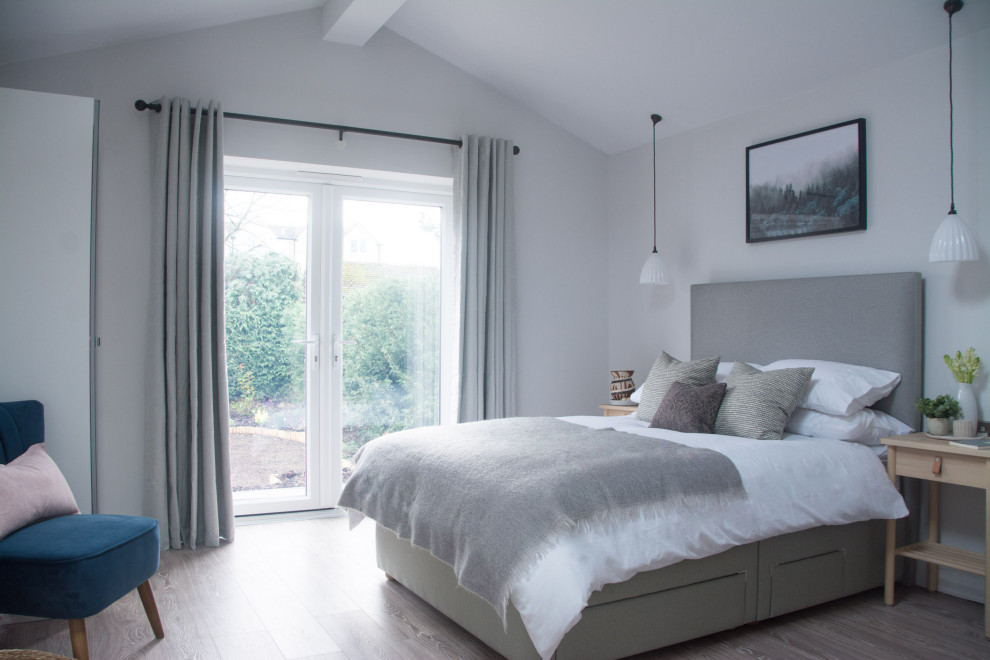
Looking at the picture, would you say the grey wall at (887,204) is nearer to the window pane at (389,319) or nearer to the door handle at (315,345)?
the window pane at (389,319)

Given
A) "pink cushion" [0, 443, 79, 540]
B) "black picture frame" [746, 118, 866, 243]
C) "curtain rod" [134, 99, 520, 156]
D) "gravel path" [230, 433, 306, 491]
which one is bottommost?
"gravel path" [230, 433, 306, 491]

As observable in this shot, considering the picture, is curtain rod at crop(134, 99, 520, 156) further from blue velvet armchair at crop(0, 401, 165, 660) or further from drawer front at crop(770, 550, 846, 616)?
drawer front at crop(770, 550, 846, 616)

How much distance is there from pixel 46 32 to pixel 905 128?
13.0ft

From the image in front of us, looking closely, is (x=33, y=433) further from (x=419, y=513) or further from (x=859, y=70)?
(x=859, y=70)

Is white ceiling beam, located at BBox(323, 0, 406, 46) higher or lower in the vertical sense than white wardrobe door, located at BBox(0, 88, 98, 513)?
higher

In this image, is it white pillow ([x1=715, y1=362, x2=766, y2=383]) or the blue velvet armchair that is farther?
white pillow ([x1=715, y1=362, x2=766, y2=383])

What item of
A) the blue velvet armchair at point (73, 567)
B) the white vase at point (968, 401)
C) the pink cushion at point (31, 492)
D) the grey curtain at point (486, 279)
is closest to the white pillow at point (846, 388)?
the white vase at point (968, 401)

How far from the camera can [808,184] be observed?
3.58 m

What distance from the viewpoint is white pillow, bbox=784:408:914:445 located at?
117 inches

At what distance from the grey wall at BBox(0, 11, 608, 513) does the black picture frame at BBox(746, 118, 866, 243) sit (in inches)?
53.0

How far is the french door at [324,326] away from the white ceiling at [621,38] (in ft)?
3.05

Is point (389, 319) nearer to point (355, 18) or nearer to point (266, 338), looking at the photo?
point (266, 338)

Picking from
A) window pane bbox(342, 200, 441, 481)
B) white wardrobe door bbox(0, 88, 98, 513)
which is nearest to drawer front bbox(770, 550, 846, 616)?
window pane bbox(342, 200, 441, 481)

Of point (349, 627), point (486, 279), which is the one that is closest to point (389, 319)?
point (486, 279)
